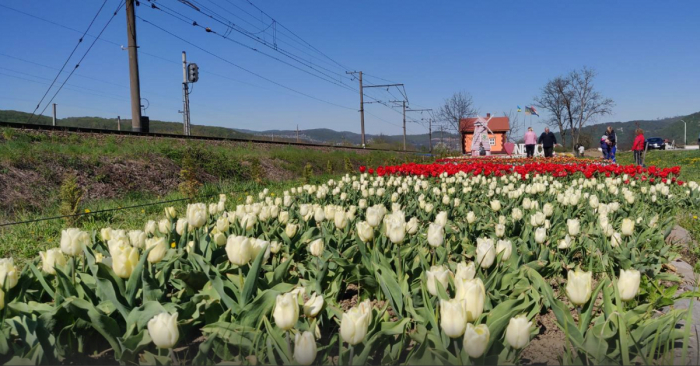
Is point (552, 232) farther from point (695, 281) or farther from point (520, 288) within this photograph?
point (520, 288)

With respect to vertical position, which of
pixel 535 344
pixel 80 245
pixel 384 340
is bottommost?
pixel 535 344

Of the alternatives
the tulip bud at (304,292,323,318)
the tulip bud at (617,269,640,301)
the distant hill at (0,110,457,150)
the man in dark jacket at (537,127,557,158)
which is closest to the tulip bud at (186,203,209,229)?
the tulip bud at (304,292,323,318)

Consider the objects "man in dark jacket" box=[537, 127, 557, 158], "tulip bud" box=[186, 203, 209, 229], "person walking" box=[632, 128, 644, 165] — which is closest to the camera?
"tulip bud" box=[186, 203, 209, 229]

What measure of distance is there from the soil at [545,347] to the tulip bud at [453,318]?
1.99ft

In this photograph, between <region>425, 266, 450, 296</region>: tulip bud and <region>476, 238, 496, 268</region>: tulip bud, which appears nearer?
<region>425, 266, 450, 296</region>: tulip bud

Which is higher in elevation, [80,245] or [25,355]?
[80,245]

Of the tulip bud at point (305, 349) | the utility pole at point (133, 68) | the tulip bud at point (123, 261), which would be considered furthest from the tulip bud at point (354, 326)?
the utility pole at point (133, 68)

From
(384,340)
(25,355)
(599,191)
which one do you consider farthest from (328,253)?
(599,191)

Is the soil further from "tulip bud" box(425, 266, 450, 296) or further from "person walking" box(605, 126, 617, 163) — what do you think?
"person walking" box(605, 126, 617, 163)

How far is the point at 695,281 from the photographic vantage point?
2.70m

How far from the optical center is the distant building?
1467 inches

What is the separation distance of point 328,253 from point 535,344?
1.18 meters

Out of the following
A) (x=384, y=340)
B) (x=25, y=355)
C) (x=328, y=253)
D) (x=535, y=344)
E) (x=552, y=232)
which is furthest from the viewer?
(x=552, y=232)

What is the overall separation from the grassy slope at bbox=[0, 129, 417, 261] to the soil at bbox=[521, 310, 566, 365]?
3.59 m
